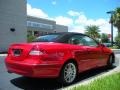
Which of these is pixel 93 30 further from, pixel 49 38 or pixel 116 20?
pixel 49 38

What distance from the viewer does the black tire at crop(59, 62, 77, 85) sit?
7.33 meters

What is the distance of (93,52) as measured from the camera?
8.75 metres

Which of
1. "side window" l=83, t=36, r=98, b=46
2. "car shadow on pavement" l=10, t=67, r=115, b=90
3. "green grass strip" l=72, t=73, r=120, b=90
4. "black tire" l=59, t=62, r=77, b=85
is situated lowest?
"car shadow on pavement" l=10, t=67, r=115, b=90

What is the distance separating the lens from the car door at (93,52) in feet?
28.1

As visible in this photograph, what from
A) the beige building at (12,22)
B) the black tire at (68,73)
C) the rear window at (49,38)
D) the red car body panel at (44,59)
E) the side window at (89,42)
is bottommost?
the black tire at (68,73)

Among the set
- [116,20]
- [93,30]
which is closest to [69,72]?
[116,20]

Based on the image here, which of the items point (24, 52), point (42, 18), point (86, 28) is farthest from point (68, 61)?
point (86, 28)

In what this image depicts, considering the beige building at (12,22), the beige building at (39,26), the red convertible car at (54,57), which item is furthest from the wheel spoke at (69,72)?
the beige building at (39,26)

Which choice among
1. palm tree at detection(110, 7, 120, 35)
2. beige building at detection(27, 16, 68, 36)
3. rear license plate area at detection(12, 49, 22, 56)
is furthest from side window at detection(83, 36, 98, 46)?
beige building at detection(27, 16, 68, 36)

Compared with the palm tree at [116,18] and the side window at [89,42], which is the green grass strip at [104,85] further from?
the palm tree at [116,18]

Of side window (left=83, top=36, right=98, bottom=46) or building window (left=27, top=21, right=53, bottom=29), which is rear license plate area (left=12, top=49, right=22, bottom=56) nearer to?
side window (left=83, top=36, right=98, bottom=46)

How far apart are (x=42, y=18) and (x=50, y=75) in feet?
197

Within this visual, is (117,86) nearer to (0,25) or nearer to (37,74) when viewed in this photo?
(37,74)

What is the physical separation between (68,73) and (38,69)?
108 cm
